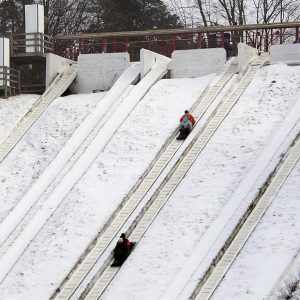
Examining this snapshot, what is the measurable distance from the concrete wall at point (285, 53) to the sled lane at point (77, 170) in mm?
3980

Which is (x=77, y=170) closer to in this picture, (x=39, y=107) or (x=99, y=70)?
(x=39, y=107)

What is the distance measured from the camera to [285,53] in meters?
43.0

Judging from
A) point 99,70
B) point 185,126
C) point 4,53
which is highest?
point 4,53

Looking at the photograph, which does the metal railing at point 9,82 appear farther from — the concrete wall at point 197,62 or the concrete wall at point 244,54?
the concrete wall at point 244,54

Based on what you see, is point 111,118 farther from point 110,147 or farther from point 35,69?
point 35,69

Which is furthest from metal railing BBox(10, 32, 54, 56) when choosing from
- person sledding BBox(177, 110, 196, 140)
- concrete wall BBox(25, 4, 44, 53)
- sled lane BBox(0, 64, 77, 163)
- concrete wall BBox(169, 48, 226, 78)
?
person sledding BBox(177, 110, 196, 140)

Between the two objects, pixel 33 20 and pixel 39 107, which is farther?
pixel 33 20

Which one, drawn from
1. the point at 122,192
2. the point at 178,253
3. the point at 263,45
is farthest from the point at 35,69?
the point at 178,253

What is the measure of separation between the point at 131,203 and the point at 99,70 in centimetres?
1198

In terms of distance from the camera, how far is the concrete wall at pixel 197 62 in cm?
4378

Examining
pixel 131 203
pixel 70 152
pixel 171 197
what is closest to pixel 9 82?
pixel 70 152

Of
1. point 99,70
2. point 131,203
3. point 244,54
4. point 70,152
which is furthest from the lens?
point 99,70

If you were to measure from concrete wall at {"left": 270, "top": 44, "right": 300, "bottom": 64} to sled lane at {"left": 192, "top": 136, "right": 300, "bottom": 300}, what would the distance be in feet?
26.4

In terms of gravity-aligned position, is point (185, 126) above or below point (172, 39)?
below
